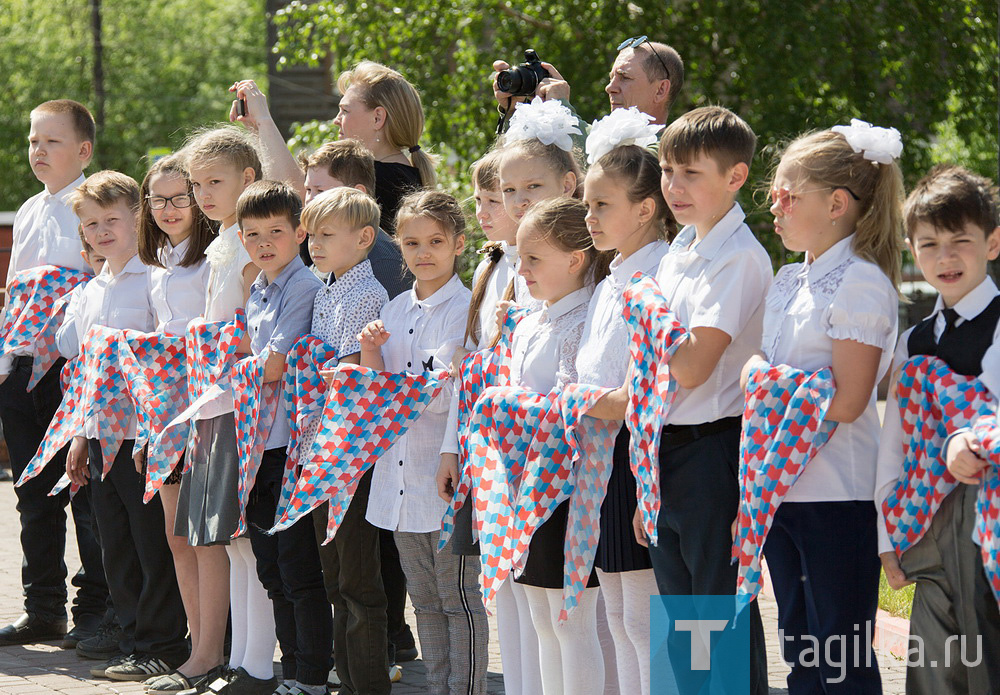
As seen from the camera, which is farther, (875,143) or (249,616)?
(249,616)

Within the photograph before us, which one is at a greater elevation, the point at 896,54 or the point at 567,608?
the point at 896,54

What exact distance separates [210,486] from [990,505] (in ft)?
9.20

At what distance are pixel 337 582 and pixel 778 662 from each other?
1886 millimetres

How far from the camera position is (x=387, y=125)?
574cm

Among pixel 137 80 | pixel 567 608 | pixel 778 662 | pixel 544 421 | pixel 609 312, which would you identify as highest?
pixel 137 80

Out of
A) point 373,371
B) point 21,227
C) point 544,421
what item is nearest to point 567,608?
Answer: point 544,421

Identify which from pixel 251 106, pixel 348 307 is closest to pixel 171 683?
pixel 348 307

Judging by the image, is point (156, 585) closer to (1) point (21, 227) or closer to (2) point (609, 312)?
(1) point (21, 227)

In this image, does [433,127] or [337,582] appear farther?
[433,127]

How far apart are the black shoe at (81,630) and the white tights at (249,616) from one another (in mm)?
1186

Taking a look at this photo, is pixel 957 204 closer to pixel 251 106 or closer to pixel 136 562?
pixel 251 106

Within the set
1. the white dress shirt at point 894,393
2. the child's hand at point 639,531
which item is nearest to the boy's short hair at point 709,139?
the white dress shirt at point 894,393

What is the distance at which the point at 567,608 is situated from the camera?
3.79m

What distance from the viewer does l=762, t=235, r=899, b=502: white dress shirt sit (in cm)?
332
